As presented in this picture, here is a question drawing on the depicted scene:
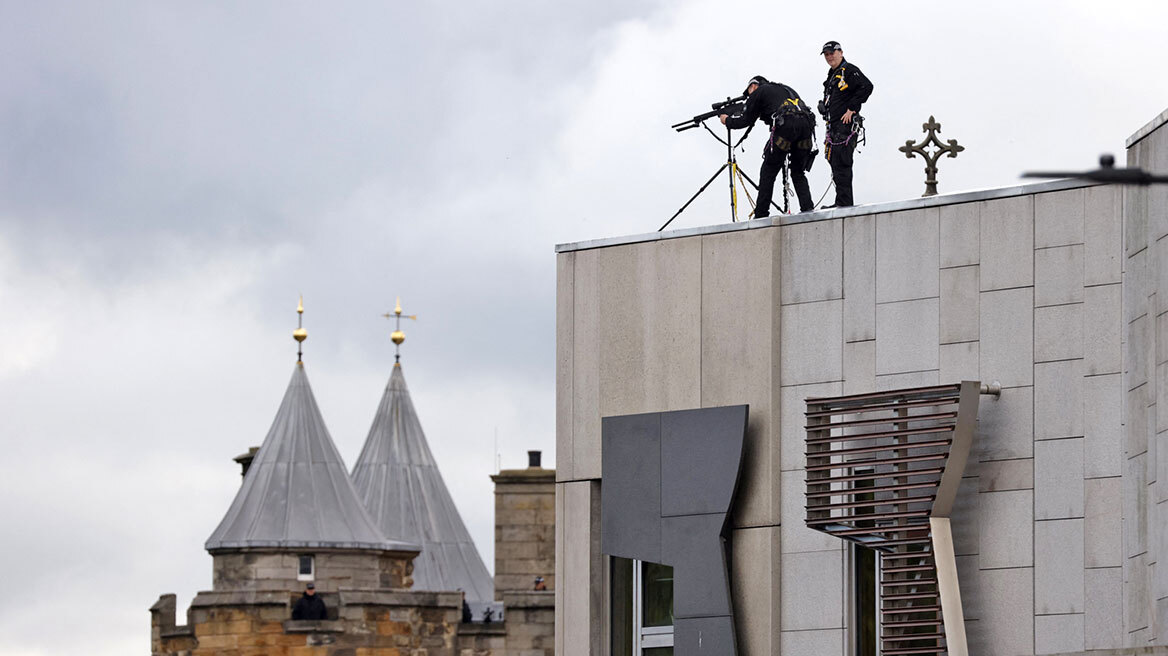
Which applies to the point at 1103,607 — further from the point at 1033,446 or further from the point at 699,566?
the point at 699,566

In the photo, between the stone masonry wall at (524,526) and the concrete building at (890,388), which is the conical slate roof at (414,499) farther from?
the concrete building at (890,388)

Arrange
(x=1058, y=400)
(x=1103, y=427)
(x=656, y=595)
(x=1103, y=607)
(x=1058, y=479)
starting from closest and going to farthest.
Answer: (x=1103, y=607)
(x=1103, y=427)
(x=1058, y=479)
(x=1058, y=400)
(x=656, y=595)

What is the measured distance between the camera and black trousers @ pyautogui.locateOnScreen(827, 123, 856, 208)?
954 inches

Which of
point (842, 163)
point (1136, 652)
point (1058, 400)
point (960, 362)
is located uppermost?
point (842, 163)

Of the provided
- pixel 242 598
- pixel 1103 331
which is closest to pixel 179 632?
pixel 242 598

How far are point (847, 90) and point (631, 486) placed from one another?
3520 millimetres

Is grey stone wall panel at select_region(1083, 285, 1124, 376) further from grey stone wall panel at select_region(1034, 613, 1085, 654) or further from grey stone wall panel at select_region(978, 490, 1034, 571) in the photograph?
grey stone wall panel at select_region(1034, 613, 1085, 654)

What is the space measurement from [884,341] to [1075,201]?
1.85 metres

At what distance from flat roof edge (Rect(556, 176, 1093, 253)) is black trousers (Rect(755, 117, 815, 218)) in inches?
22.8

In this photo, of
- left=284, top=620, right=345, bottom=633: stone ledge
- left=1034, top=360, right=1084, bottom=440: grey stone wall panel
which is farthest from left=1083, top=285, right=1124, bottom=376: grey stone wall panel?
left=284, top=620, right=345, bottom=633: stone ledge

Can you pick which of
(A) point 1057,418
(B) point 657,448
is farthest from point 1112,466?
(B) point 657,448

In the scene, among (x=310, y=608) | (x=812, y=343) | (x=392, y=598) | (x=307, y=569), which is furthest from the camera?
(x=307, y=569)

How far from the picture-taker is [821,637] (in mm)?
23266

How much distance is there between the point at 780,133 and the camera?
2462 cm
